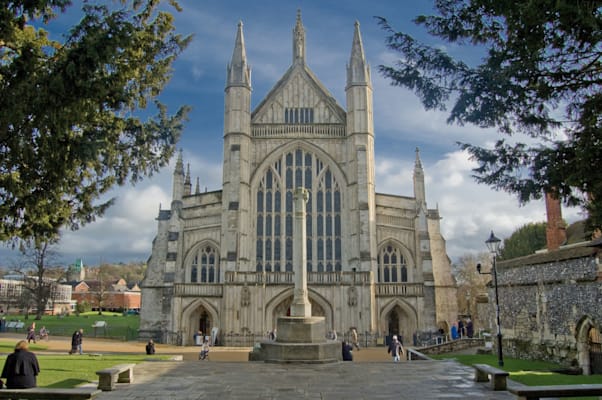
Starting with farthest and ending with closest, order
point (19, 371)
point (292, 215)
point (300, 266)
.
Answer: point (292, 215)
point (300, 266)
point (19, 371)

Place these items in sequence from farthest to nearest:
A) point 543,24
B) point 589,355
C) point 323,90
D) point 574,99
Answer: point 323,90, point 589,355, point 574,99, point 543,24

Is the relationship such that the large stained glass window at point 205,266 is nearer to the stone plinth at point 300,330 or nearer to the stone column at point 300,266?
the stone column at point 300,266

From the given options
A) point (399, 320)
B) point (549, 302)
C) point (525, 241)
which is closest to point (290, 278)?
point (399, 320)

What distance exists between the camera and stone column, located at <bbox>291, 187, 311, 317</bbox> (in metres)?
16.3

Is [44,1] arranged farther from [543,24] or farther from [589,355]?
[589,355]

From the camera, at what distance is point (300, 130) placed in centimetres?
3572

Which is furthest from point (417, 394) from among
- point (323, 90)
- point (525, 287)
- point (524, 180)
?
point (323, 90)

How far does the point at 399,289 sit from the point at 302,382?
74.0 ft

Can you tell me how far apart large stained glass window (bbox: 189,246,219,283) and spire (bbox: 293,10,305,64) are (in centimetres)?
1569

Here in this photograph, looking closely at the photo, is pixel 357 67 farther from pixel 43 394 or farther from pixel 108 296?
pixel 108 296

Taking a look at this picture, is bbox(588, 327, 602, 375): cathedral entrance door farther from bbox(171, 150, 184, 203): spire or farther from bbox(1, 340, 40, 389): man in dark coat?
bbox(171, 150, 184, 203): spire

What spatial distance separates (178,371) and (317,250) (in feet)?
71.1

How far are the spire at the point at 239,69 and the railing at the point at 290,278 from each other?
13706mm

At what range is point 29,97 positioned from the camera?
9.80 metres
